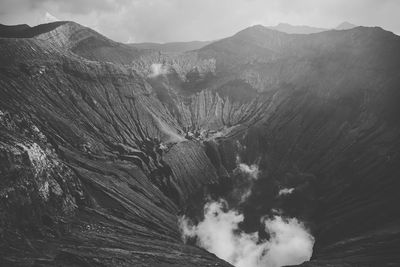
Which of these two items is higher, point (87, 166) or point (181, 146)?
point (181, 146)

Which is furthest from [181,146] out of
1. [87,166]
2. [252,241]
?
[252,241]

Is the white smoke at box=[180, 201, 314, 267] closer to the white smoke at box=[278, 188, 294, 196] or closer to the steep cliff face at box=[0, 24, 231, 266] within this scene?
the steep cliff face at box=[0, 24, 231, 266]

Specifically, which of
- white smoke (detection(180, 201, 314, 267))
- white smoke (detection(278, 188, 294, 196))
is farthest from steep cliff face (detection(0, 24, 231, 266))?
white smoke (detection(278, 188, 294, 196))

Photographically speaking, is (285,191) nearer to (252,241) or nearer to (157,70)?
(252,241)

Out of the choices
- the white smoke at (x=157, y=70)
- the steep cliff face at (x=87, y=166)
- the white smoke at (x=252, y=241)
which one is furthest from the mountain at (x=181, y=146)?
the white smoke at (x=252, y=241)

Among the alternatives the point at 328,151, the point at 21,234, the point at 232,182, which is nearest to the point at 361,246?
the point at 328,151

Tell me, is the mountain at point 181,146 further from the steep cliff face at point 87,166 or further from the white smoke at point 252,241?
the white smoke at point 252,241
